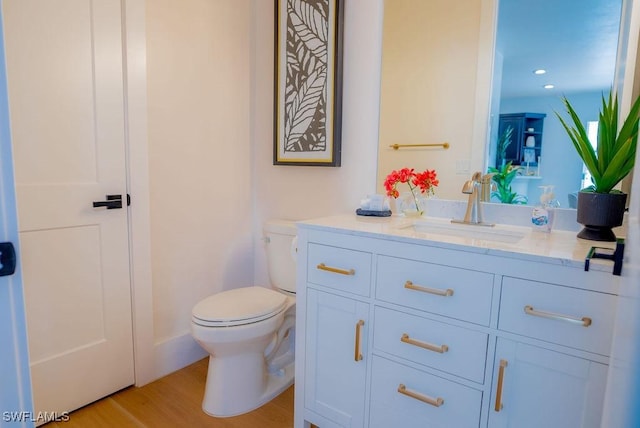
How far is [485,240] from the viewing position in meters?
1.27

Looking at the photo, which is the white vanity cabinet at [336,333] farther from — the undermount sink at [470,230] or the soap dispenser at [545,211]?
the soap dispenser at [545,211]

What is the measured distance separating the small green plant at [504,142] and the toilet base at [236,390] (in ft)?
4.72

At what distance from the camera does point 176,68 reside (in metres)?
1.89

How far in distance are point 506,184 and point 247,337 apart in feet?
4.23

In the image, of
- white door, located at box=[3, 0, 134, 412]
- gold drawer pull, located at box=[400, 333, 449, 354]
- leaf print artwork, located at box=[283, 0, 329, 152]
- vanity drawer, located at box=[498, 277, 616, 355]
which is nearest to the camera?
vanity drawer, located at box=[498, 277, 616, 355]

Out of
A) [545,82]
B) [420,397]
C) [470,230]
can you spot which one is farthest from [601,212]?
[420,397]

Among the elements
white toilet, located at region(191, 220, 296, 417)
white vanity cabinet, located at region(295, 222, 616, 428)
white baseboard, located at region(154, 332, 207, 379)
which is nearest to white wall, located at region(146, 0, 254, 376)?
white baseboard, located at region(154, 332, 207, 379)

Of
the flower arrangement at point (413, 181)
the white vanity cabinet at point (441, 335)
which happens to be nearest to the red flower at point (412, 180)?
the flower arrangement at point (413, 181)

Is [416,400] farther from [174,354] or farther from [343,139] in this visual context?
[174,354]

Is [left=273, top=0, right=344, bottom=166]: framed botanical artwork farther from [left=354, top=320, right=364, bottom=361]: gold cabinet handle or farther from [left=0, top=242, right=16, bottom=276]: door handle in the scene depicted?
[left=0, top=242, right=16, bottom=276]: door handle

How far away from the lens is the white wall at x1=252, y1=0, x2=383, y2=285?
71.2 inches

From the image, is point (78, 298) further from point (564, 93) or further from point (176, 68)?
point (564, 93)

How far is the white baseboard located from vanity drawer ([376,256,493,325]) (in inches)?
52.0

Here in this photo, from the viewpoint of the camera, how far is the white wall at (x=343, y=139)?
1808 mm
